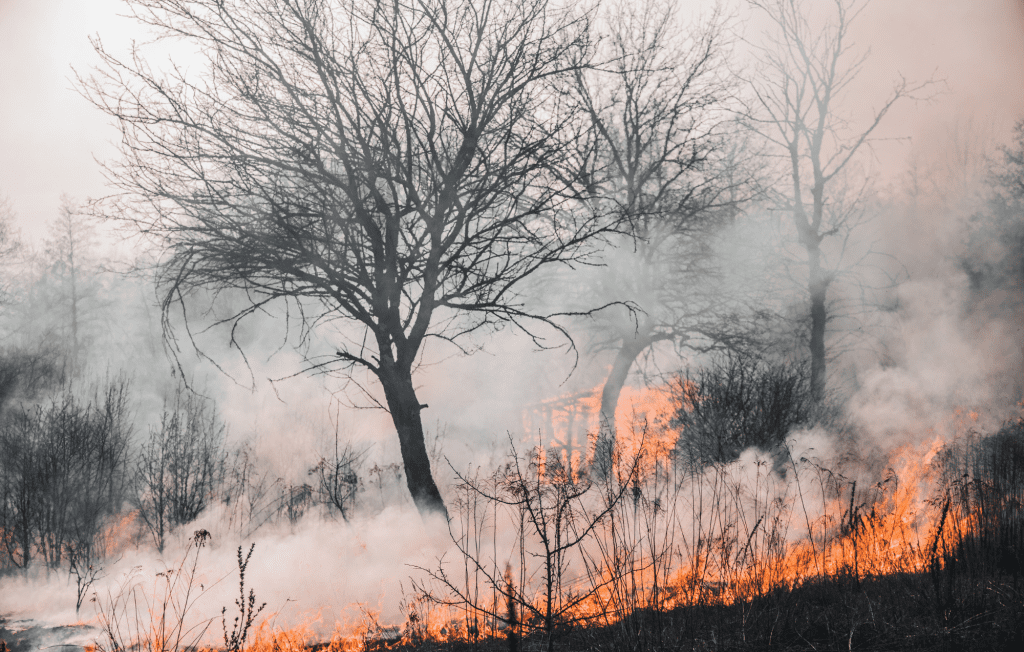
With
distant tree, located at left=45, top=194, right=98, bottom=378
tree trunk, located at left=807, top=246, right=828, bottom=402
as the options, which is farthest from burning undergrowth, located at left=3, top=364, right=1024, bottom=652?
distant tree, located at left=45, top=194, right=98, bottom=378

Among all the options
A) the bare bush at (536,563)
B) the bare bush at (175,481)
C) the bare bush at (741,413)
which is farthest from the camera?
the bare bush at (175,481)

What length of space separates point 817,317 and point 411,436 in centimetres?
978

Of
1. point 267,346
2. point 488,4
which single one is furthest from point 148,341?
point 488,4

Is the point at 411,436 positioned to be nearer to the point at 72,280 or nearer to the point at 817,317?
the point at 817,317

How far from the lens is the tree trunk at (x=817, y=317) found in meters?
9.77

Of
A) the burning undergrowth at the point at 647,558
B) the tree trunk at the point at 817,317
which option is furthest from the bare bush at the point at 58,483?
the tree trunk at the point at 817,317

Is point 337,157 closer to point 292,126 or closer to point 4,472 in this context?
point 292,126

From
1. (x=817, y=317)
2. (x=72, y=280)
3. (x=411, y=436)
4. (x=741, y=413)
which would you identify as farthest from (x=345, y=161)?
(x=72, y=280)

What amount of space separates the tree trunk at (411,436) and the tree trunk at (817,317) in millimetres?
6966

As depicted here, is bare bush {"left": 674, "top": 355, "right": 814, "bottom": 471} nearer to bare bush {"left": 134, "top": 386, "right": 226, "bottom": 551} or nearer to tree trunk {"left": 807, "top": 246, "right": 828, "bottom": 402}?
tree trunk {"left": 807, "top": 246, "right": 828, "bottom": 402}

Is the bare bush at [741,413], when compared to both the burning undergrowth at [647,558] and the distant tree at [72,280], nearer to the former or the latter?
the burning undergrowth at [647,558]

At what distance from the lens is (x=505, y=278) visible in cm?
508

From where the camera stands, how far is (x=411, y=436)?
5.41 m

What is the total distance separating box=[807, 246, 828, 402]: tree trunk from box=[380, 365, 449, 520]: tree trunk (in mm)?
6966
